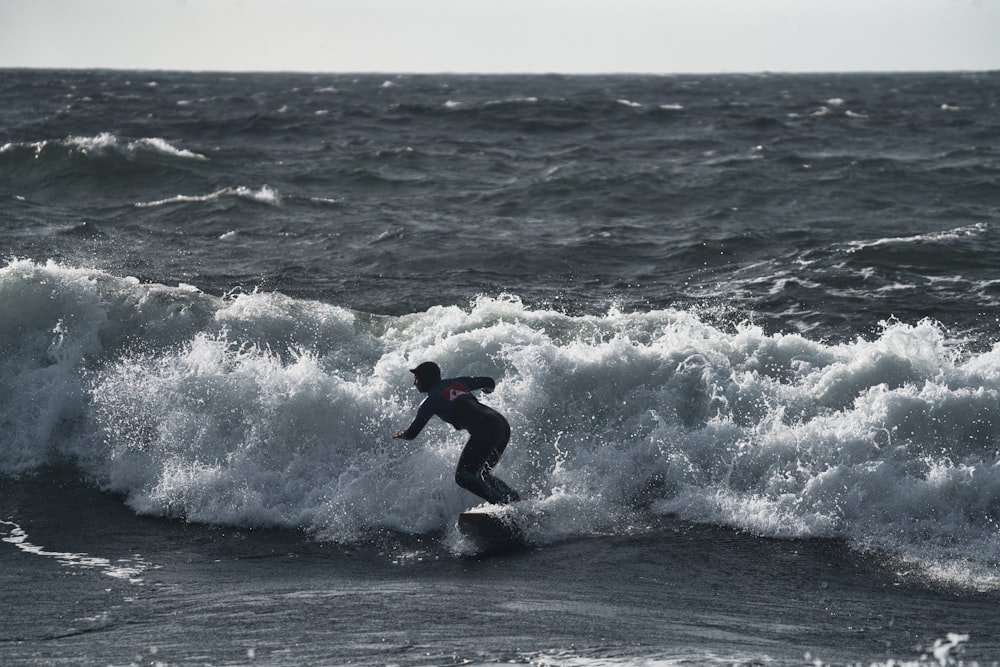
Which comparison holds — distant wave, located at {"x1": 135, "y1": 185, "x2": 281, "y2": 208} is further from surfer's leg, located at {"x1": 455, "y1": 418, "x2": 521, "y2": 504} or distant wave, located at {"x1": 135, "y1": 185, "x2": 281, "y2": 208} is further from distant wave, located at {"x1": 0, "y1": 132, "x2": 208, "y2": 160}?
surfer's leg, located at {"x1": 455, "y1": 418, "x2": 521, "y2": 504}

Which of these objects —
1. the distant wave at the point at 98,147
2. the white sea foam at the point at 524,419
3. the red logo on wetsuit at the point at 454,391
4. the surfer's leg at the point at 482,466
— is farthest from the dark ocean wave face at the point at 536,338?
the red logo on wetsuit at the point at 454,391

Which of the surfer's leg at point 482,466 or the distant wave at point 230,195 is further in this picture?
the distant wave at point 230,195

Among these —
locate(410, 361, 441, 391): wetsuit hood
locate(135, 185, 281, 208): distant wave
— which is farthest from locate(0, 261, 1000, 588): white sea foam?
locate(135, 185, 281, 208): distant wave

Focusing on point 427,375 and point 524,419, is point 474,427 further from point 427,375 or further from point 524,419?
point 524,419

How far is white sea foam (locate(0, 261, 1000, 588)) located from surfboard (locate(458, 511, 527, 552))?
1.10 ft

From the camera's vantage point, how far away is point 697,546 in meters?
8.90

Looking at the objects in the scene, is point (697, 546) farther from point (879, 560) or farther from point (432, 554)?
point (432, 554)

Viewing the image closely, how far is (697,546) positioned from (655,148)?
23.8 metres

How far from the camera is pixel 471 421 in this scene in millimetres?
9094

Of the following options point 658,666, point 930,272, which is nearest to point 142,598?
point 658,666

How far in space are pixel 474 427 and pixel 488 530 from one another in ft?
2.80

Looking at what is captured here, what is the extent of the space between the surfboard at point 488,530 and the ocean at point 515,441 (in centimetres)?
12

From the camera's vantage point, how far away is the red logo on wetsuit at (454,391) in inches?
357

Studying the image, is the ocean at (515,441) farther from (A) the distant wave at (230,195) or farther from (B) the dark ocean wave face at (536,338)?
(A) the distant wave at (230,195)
